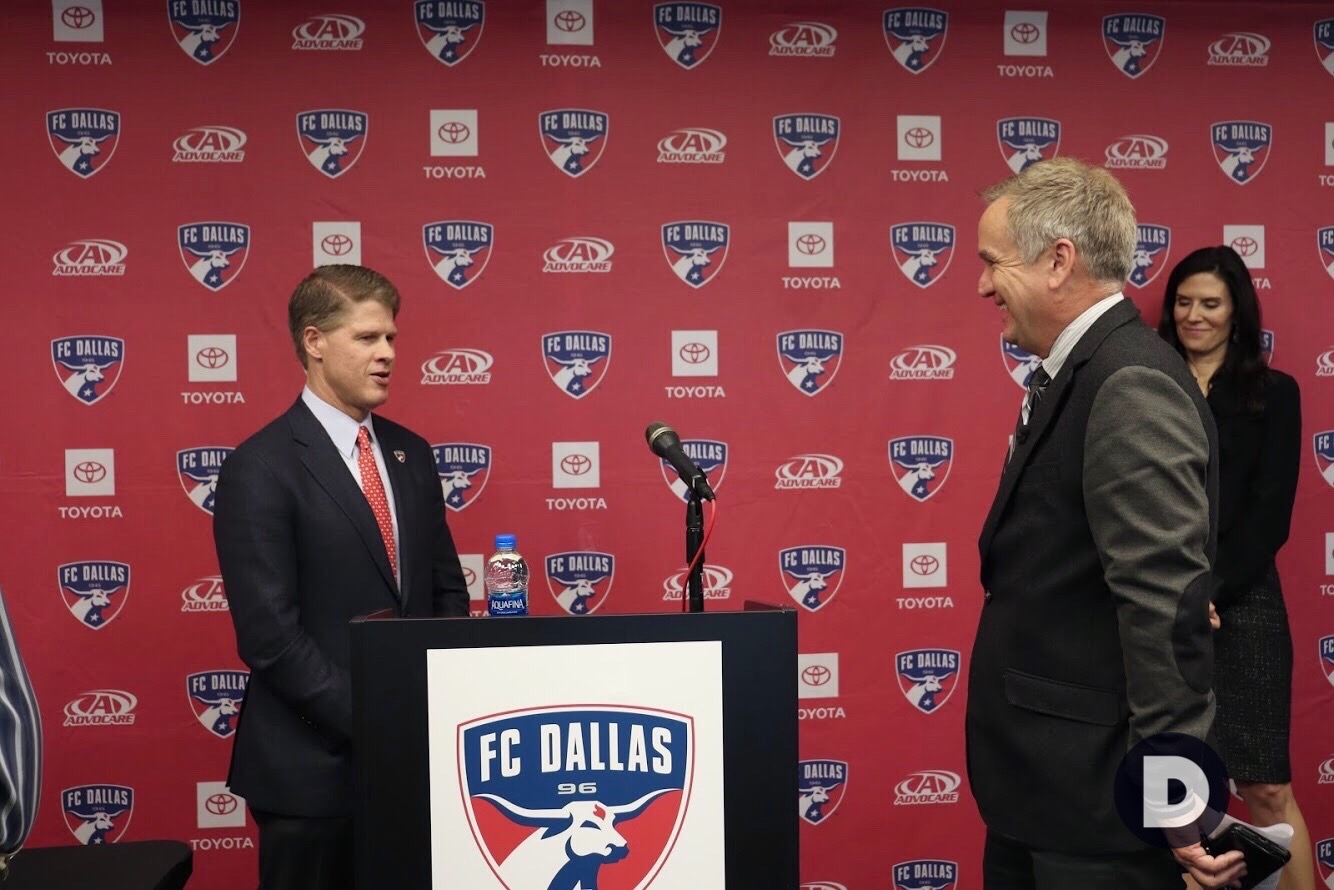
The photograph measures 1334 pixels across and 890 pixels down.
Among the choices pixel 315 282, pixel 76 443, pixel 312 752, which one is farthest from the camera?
pixel 76 443

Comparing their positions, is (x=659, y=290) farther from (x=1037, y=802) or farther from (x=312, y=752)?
(x=1037, y=802)

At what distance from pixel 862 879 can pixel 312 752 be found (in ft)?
6.02

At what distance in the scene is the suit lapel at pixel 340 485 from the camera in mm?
2283

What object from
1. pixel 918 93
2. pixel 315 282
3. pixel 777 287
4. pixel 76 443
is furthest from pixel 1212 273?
pixel 76 443

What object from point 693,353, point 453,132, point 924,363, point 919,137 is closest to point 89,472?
point 453,132

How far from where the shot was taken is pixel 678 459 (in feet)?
5.68

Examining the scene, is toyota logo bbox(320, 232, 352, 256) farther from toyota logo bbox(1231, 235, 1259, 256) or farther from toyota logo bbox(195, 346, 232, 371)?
toyota logo bbox(1231, 235, 1259, 256)

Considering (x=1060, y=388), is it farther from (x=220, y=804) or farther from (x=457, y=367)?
(x=220, y=804)

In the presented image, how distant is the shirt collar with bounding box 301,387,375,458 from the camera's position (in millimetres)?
2396

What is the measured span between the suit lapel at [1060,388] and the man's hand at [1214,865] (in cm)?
54

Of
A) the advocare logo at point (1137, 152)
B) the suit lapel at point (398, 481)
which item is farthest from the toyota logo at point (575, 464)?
the advocare logo at point (1137, 152)

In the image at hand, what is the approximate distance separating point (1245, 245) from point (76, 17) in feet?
11.0

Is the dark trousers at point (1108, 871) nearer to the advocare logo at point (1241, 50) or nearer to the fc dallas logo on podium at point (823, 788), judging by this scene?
the fc dallas logo on podium at point (823, 788)

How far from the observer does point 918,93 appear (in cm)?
335
